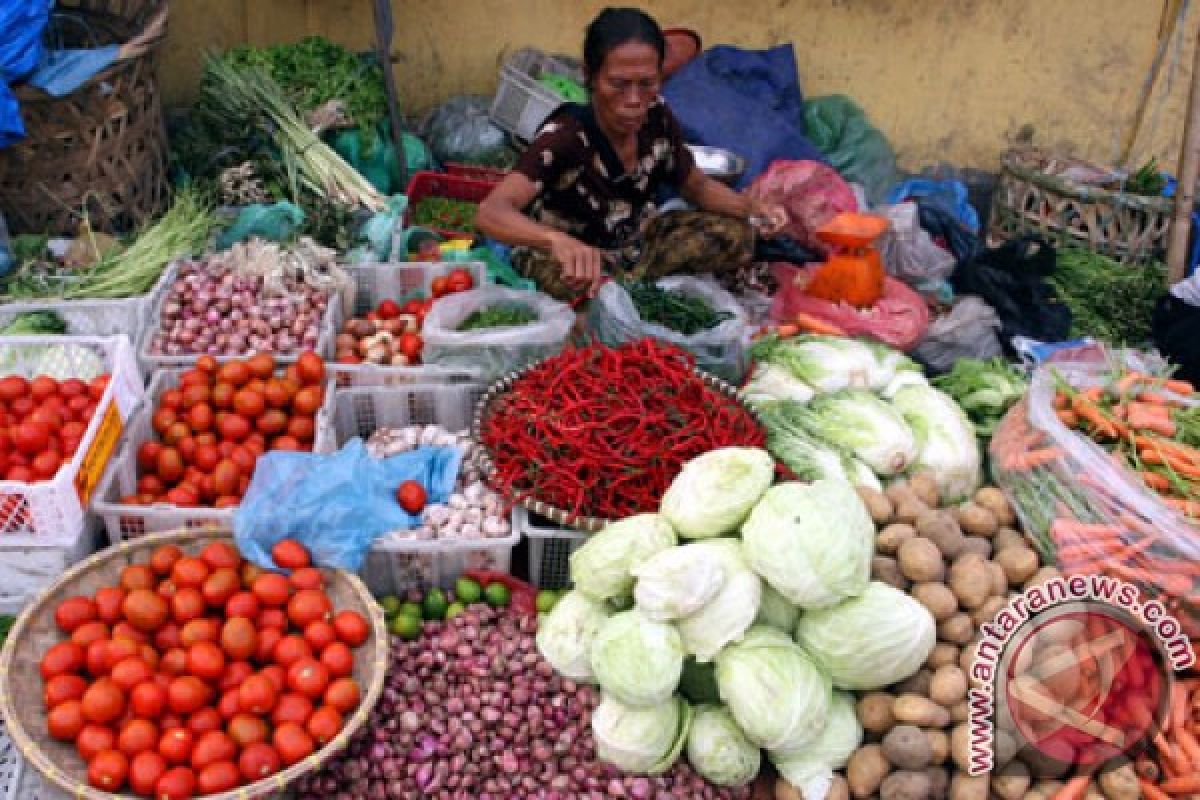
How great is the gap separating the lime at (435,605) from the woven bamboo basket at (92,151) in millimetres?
2565

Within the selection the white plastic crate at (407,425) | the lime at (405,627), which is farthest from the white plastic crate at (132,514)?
the lime at (405,627)

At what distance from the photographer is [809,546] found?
2244 mm

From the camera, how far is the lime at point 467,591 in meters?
2.82

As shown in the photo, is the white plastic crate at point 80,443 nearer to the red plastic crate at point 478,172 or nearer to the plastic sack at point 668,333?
the plastic sack at point 668,333

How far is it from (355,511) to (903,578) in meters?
1.58

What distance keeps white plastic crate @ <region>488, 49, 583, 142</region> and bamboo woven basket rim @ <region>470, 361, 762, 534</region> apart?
233 centimetres

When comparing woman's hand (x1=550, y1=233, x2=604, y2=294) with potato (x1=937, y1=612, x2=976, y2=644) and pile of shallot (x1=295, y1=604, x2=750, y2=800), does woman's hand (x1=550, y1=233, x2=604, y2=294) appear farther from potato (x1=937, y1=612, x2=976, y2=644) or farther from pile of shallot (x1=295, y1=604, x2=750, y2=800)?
potato (x1=937, y1=612, x2=976, y2=644)

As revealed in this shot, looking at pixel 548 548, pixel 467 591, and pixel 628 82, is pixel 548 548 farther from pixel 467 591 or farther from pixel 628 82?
pixel 628 82

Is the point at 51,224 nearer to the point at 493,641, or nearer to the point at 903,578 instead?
the point at 493,641

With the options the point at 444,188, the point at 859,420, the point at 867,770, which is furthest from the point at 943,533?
the point at 444,188

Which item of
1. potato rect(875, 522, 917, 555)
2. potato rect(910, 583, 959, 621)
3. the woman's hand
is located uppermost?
the woman's hand

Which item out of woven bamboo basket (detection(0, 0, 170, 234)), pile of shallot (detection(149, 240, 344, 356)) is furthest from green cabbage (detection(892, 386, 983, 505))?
woven bamboo basket (detection(0, 0, 170, 234))

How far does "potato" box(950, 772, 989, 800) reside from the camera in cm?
225

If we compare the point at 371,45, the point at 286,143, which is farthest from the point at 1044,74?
the point at 286,143
